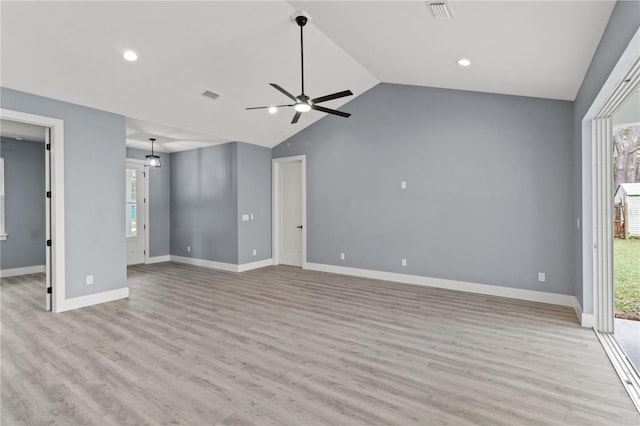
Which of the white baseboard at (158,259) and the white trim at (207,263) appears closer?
the white trim at (207,263)

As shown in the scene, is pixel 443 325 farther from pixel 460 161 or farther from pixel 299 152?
pixel 299 152

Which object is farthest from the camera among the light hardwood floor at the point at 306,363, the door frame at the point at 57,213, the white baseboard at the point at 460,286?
the white baseboard at the point at 460,286

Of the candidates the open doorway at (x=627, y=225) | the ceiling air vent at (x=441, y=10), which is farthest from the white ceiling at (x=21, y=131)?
the open doorway at (x=627, y=225)

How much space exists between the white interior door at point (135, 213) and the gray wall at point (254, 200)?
8.90 ft

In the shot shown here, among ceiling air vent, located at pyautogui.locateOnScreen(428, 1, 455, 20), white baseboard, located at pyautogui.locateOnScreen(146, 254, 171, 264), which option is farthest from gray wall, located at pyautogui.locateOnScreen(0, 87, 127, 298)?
ceiling air vent, located at pyautogui.locateOnScreen(428, 1, 455, 20)

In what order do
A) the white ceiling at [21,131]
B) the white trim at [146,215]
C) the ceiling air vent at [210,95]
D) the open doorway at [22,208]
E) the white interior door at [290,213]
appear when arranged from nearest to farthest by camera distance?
the ceiling air vent at [210,95] → the white ceiling at [21,131] → the open doorway at [22,208] → the white interior door at [290,213] → the white trim at [146,215]

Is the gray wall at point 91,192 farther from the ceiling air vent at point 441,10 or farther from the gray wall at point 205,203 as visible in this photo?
the ceiling air vent at point 441,10

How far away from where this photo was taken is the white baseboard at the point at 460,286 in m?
4.58

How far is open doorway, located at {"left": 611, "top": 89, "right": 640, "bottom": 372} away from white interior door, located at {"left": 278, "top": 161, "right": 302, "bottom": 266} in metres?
5.29

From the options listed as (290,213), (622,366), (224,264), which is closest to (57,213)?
(224,264)

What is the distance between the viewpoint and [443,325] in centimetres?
376

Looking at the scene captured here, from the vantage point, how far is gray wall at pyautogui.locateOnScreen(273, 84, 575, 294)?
15.1 ft

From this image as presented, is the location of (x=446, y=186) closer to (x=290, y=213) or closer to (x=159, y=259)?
(x=290, y=213)

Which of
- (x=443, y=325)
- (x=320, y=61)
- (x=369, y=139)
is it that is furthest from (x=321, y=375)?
(x=369, y=139)
